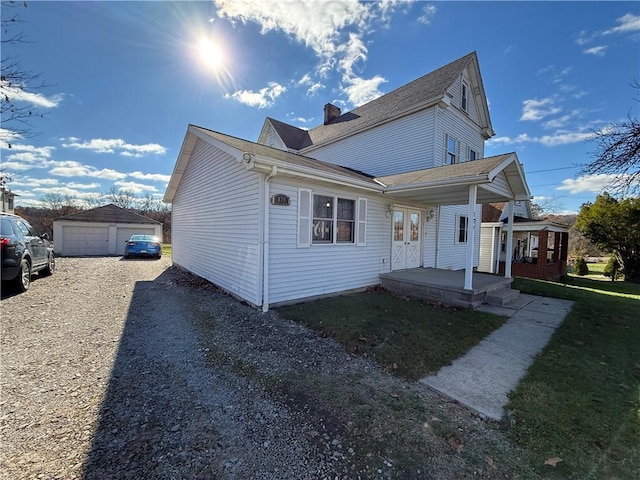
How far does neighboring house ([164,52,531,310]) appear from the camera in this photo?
245 inches

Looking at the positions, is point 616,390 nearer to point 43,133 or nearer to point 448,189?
point 448,189

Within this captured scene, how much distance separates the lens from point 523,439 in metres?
2.37

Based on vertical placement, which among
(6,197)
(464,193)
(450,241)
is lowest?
(450,241)

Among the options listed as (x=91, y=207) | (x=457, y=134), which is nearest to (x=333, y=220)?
(x=457, y=134)

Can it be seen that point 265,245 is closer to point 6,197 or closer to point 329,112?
point 329,112

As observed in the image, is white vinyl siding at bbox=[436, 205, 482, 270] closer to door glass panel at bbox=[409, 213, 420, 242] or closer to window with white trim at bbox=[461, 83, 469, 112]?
door glass panel at bbox=[409, 213, 420, 242]

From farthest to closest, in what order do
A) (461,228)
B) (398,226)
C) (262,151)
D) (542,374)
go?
(461,228) < (398,226) < (262,151) < (542,374)

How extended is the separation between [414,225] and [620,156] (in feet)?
17.9

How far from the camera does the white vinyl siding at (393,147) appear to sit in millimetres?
10398

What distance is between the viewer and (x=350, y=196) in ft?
24.8

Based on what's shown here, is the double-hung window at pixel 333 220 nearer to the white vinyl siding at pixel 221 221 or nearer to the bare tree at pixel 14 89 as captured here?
the white vinyl siding at pixel 221 221

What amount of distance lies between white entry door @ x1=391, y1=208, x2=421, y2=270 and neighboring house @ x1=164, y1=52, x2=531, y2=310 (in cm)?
4

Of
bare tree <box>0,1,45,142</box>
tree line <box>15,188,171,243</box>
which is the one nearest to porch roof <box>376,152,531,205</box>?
bare tree <box>0,1,45,142</box>

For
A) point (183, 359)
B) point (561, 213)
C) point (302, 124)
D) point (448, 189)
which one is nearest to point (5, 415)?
point (183, 359)
